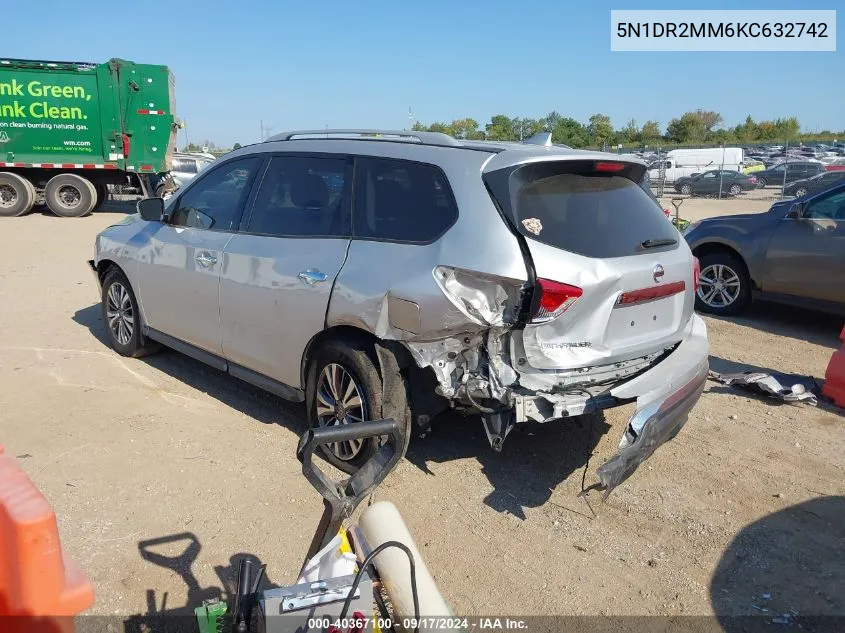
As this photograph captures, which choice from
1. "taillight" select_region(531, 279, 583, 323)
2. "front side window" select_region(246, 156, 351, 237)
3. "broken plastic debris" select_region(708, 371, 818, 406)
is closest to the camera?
"taillight" select_region(531, 279, 583, 323)

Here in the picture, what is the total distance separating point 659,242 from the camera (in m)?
4.03

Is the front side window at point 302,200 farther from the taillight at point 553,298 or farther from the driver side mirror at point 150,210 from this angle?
the taillight at point 553,298

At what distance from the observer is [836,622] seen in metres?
2.99

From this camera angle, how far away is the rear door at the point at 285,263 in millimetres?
4156

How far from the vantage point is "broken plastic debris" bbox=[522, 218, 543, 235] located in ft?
11.7

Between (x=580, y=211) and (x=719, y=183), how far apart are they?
100ft

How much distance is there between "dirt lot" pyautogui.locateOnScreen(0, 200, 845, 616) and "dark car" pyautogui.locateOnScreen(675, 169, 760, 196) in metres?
28.7

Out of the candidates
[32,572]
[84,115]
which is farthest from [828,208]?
[84,115]

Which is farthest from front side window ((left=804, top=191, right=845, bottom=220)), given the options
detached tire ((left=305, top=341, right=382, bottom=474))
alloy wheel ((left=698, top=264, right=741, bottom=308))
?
detached tire ((left=305, top=341, right=382, bottom=474))

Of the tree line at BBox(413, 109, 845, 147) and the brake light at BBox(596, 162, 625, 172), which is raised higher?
the tree line at BBox(413, 109, 845, 147)

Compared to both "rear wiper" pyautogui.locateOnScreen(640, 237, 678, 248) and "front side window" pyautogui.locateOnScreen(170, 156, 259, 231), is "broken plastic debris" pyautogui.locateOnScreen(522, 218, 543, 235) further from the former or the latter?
"front side window" pyautogui.locateOnScreen(170, 156, 259, 231)

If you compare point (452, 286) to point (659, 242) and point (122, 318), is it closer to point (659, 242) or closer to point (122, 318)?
point (659, 242)

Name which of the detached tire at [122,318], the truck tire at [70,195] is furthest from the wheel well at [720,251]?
the truck tire at [70,195]

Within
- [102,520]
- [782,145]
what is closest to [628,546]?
[102,520]
